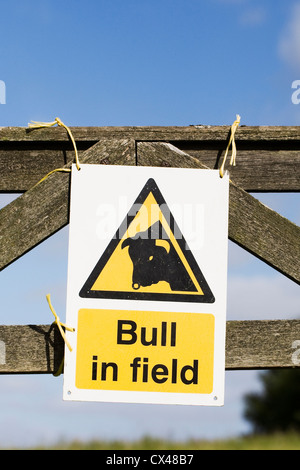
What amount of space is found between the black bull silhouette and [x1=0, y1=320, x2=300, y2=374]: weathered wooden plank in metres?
0.32

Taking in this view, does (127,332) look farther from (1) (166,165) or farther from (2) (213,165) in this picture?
(2) (213,165)

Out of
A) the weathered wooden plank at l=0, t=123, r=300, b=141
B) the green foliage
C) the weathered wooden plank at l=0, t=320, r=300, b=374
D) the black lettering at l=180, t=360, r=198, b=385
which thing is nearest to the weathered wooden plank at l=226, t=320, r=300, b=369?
the weathered wooden plank at l=0, t=320, r=300, b=374

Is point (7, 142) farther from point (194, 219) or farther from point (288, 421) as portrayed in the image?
point (288, 421)

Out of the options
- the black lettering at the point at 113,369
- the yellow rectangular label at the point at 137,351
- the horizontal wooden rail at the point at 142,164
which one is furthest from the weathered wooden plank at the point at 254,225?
the black lettering at the point at 113,369

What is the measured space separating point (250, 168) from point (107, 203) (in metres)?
0.73

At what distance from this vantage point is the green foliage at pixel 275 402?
101ft

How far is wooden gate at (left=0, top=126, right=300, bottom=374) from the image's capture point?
287 cm

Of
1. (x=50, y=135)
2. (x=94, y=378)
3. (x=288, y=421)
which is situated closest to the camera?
(x=94, y=378)

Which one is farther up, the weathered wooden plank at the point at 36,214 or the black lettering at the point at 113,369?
the weathered wooden plank at the point at 36,214

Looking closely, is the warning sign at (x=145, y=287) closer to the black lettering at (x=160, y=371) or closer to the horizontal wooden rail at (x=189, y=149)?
the black lettering at (x=160, y=371)

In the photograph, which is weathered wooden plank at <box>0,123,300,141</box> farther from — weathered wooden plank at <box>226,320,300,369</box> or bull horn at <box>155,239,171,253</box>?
weathered wooden plank at <box>226,320,300,369</box>
